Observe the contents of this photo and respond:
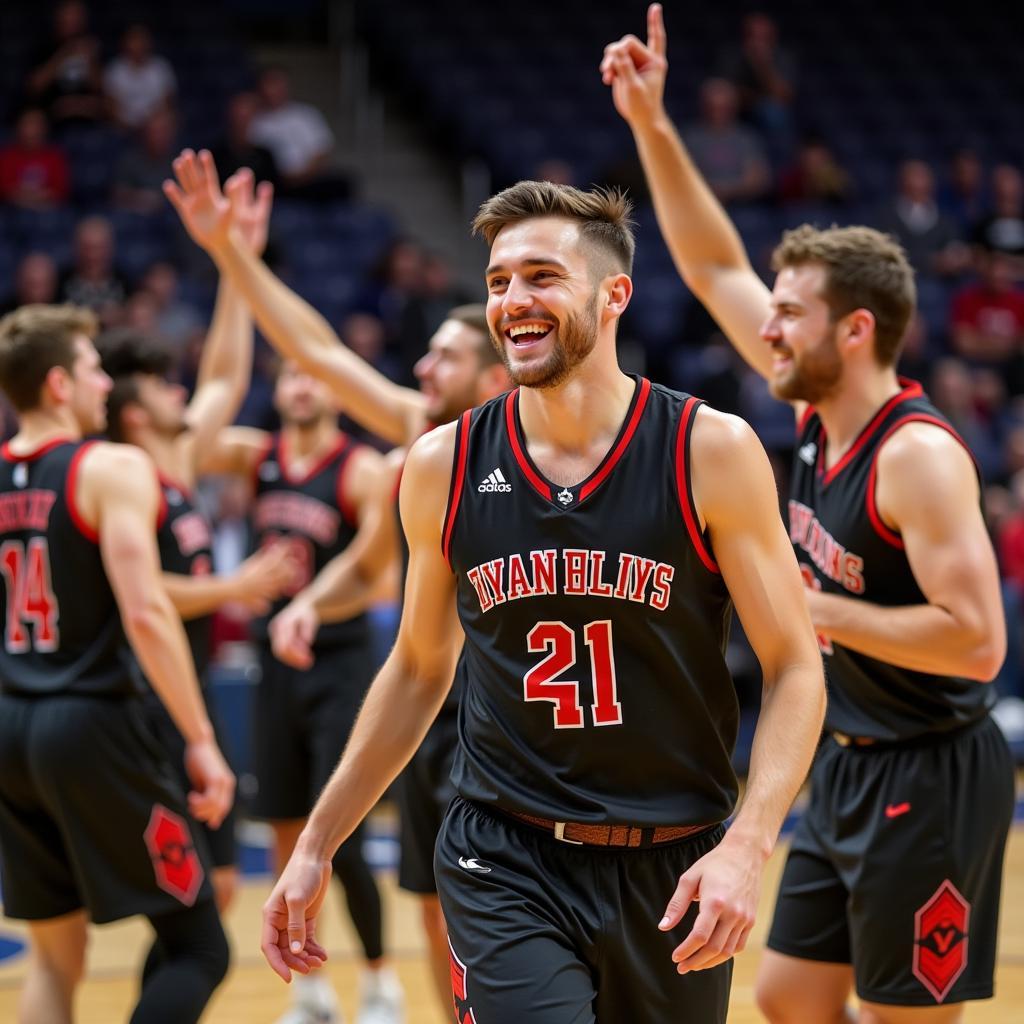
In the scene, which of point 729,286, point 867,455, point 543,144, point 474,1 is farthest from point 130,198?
point 867,455

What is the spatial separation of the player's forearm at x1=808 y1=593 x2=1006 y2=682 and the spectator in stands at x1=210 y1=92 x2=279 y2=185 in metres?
9.12

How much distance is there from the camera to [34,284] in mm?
10430

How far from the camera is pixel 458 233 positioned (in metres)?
14.7

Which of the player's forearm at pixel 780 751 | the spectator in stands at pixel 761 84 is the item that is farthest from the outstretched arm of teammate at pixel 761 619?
the spectator in stands at pixel 761 84

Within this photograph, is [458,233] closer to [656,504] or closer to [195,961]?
[195,961]

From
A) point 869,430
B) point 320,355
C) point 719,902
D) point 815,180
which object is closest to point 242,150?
point 815,180

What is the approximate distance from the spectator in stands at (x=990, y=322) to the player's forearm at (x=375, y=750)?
10576mm

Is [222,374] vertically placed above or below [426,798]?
above

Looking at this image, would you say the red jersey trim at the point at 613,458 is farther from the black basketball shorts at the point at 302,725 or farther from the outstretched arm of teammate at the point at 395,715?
the black basketball shorts at the point at 302,725

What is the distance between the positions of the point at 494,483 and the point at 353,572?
2905mm

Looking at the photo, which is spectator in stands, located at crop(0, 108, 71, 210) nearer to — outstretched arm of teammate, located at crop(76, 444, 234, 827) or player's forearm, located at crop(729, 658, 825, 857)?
outstretched arm of teammate, located at crop(76, 444, 234, 827)

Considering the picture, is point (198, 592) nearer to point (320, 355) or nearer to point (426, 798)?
point (320, 355)

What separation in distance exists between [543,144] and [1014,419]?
4.72 metres

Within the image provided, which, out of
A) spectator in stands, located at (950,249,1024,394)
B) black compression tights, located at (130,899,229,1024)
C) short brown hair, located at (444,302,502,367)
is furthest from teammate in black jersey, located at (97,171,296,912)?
spectator in stands, located at (950,249,1024,394)
